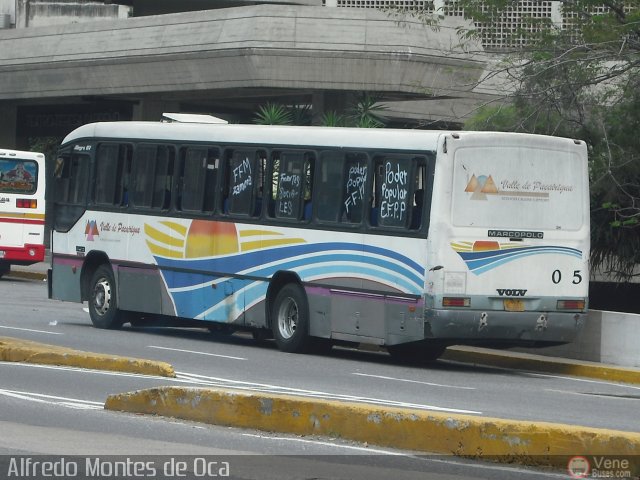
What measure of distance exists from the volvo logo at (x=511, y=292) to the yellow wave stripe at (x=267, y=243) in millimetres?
2957

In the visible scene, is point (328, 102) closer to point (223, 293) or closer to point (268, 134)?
point (268, 134)

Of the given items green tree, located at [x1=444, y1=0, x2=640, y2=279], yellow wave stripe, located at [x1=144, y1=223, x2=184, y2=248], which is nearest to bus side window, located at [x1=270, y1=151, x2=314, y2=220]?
yellow wave stripe, located at [x1=144, y1=223, x2=184, y2=248]

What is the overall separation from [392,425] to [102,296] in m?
12.5

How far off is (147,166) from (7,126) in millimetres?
28877

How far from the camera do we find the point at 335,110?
37750 mm

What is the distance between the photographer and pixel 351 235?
1903 centimetres

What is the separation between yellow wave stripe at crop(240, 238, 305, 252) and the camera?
64.9 feet

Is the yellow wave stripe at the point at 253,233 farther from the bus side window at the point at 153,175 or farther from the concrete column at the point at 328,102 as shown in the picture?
the concrete column at the point at 328,102

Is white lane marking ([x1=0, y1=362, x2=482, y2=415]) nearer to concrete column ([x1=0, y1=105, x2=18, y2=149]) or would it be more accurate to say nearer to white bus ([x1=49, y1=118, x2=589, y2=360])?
white bus ([x1=49, y1=118, x2=589, y2=360])

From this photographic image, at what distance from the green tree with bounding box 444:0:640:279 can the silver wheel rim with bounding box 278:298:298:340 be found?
548cm

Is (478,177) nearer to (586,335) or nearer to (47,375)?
(586,335)

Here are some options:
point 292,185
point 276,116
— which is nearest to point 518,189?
point 292,185

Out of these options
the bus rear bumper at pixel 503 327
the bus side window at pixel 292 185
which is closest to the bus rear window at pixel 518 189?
the bus rear bumper at pixel 503 327

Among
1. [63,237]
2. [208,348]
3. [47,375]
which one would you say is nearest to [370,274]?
[208,348]
